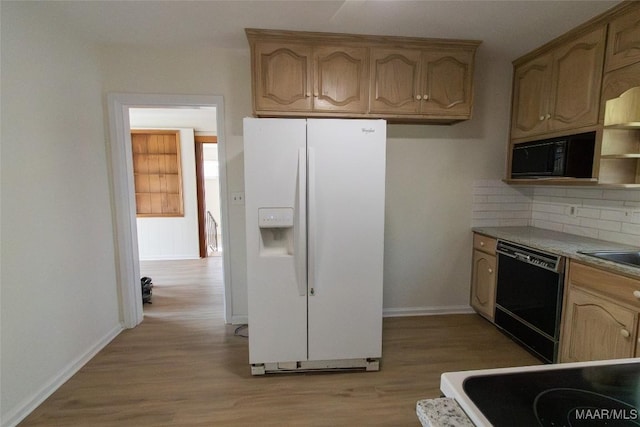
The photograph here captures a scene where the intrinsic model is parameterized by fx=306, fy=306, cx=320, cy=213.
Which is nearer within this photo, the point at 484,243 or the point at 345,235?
the point at 345,235

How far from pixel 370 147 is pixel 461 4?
1011 mm

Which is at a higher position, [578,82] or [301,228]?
[578,82]

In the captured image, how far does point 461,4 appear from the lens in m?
1.86

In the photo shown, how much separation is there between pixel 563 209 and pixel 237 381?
297 centimetres

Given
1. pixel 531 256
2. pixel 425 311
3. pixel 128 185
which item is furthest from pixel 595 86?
pixel 128 185

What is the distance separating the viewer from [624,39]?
1830mm

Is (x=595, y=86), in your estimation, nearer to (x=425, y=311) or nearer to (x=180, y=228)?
(x=425, y=311)

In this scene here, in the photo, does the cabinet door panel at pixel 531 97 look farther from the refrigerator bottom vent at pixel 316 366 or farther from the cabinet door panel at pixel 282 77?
the refrigerator bottom vent at pixel 316 366

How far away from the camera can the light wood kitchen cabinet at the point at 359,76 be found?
221 cm

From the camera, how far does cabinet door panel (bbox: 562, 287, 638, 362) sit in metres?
1.63

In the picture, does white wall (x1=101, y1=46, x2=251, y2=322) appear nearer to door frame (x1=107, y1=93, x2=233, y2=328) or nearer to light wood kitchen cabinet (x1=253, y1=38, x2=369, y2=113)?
door frame (x1=107, y1=93, x2=233, y2=328)

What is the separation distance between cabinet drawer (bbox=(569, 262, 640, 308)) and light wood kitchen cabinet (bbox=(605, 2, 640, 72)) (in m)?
1.24

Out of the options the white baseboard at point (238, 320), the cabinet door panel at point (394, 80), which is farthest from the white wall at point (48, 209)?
the cabinet door panel at point (394, 80)

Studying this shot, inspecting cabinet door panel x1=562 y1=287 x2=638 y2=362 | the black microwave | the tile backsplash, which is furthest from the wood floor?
the black microwave
